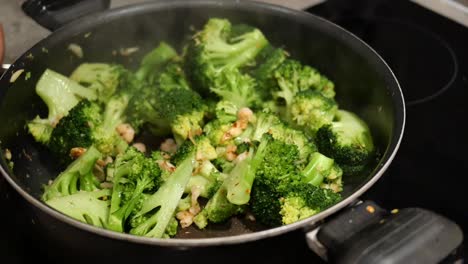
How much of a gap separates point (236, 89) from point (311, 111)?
9.3 inches

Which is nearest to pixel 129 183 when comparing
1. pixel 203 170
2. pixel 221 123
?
pixel 203 170

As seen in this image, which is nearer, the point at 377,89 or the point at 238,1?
the point at 377,89

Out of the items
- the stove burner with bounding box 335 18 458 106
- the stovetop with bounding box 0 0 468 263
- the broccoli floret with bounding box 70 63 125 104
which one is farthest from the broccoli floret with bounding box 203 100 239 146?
the stove burner with bounding box 335 18 458 106

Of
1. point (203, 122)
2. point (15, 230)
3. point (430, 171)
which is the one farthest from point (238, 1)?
point (15, 230)

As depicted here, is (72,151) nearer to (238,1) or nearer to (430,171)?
(238,1)

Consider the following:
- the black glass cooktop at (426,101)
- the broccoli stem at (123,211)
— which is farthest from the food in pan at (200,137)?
the black glass cooktop at (426,101)

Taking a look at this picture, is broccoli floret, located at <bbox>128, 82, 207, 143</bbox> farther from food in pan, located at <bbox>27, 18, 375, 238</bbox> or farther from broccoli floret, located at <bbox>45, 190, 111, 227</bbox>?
broccoli floret, located at <bbox>45, 190, 111, 227</bbox>

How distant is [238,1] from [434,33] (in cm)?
68

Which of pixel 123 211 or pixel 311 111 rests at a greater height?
pixel 311 111

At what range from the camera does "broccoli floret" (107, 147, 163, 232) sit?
1.14 meters

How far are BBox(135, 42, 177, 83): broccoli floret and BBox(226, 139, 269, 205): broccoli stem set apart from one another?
0.50 meters

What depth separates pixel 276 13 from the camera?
1.53m

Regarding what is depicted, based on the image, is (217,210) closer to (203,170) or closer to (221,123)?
(203,170)

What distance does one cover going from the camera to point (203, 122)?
4.75ft
